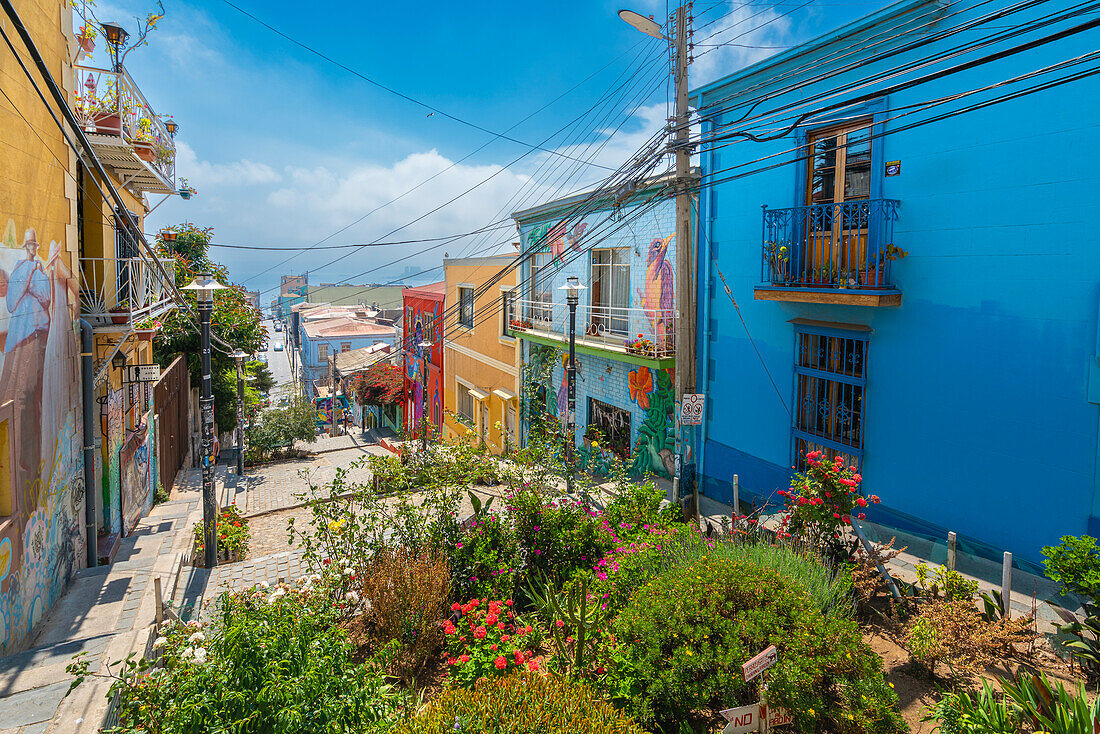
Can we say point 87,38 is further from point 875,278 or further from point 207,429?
point 875,278

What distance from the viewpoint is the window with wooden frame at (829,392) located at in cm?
898

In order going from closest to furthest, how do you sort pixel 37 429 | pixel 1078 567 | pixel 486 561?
pixel 1078 567, pixel 486 561, pixel 37 429

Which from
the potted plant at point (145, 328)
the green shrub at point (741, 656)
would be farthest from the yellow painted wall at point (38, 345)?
the green shrub at point (741, 656)

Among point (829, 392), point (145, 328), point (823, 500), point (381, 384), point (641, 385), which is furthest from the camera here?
point (381, 384)

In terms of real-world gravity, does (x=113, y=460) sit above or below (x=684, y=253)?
below

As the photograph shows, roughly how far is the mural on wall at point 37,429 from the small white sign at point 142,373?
3.03m

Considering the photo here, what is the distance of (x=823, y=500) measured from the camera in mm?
6527

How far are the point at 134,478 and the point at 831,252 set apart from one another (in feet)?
42.7

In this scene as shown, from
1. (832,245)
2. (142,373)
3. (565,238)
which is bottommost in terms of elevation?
(142,373)

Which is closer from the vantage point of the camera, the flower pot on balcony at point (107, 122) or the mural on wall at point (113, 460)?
the flower pot on balcony at point (107, 122)

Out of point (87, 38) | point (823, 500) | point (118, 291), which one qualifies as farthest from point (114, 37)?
point (823, 500)

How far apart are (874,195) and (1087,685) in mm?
6038

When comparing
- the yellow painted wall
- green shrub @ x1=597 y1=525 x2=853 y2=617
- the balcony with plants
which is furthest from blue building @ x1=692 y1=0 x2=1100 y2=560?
the yellow painted wall

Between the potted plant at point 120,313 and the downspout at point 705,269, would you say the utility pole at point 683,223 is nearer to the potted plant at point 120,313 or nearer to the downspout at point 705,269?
the downspout at point 705,269
